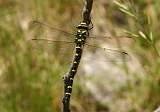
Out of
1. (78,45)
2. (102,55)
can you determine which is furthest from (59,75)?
(78,45)

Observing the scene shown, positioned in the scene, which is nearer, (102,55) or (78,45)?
(78,45)

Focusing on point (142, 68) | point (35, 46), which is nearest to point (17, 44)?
point (35, 46)

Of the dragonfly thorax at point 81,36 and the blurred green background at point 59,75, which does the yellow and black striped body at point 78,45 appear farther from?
the blurred green background at point 59,75

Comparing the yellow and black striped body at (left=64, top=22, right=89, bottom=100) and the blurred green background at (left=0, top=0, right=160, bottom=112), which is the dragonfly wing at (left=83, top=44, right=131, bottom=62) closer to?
the blurred green background at (left=0, top=0, right=160, bottom=112)

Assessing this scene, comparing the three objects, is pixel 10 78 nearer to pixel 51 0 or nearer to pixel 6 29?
pixel 6 29

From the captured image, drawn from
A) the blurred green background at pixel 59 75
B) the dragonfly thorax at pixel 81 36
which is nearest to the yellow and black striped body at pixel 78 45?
the dragonfly thorax at pixel 81 36

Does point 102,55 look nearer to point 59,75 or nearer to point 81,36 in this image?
point 59,75

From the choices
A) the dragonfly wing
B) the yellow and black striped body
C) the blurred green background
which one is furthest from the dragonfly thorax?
the dragonfly wing

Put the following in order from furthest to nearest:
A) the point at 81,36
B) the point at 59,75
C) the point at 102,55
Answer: the point at 102,55
the point at 59,75
the point at 81,36

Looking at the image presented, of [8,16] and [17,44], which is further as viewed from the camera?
[8,16]
